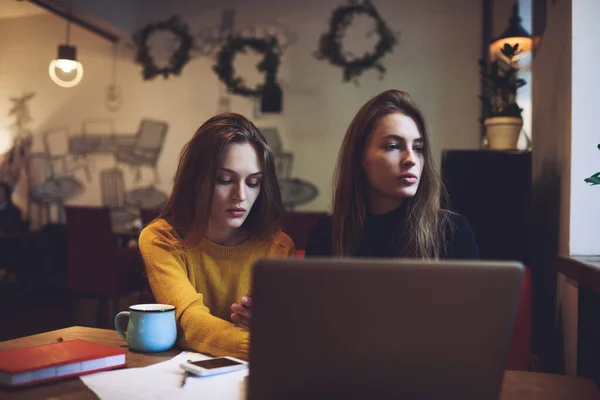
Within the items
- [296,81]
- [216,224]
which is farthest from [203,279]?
[296,81]

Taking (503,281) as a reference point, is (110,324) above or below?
below

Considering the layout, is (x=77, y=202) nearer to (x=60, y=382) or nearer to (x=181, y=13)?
(x=181, y=13)

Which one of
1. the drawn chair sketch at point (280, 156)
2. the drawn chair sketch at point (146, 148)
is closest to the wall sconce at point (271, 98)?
the drawn chair sketch at point (280, 156)

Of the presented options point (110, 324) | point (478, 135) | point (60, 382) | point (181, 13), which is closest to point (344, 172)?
point (60, 382)

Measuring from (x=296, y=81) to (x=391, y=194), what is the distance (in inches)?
157

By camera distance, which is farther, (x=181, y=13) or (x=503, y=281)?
(x=181, y=13)

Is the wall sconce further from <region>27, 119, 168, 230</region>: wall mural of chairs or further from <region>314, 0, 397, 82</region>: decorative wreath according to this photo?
<region>27, 119, 168, 230</region>: wall mural of chairs

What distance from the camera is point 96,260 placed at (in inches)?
152

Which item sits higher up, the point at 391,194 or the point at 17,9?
the point at 17,9

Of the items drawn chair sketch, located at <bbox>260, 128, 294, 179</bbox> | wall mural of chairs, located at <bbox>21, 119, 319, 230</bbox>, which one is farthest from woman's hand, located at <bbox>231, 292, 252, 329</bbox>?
wall mural of chairs, located at <bbox>21, 119, 319, 230</bbox>

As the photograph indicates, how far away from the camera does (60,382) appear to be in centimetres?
96

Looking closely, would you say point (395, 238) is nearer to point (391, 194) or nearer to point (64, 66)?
point (391, 194)

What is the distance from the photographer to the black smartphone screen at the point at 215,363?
1.01 metres

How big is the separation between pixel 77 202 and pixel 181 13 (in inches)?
87.4
